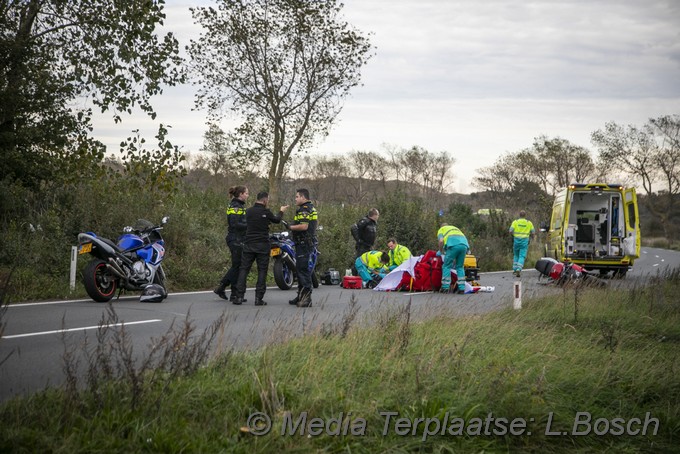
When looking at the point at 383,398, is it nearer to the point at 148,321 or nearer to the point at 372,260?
the point at 148,321

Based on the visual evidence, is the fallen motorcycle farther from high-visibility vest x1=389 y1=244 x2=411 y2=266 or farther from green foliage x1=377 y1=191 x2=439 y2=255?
green foliage x1=377 y1=191 x2=439 y2=255

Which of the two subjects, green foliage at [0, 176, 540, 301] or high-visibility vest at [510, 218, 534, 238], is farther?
high-visibility vest at [510, 218, 534, 238]

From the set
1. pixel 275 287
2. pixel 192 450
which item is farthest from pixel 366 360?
pixel 275 287

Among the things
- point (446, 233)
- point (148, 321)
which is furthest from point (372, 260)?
point (148, 321)

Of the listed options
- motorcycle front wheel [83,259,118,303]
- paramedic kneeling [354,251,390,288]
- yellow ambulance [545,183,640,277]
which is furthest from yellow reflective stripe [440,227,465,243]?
yellow ambulance [545,183,640,277]

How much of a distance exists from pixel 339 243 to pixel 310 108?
1298cm

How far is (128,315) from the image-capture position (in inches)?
416

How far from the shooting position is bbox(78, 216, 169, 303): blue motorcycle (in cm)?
1183

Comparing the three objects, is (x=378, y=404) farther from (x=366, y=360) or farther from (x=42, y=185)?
(x=42, y=185)

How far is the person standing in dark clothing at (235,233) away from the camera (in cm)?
1368

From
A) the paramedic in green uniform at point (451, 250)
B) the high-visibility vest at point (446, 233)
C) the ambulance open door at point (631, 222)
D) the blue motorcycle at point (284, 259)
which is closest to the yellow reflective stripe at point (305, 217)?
the blue motorcycle at point (284, 259)

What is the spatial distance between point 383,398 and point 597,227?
20.9m

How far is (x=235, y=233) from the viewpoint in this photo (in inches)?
547

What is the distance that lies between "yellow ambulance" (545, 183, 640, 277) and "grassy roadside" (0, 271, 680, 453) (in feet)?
49.4
